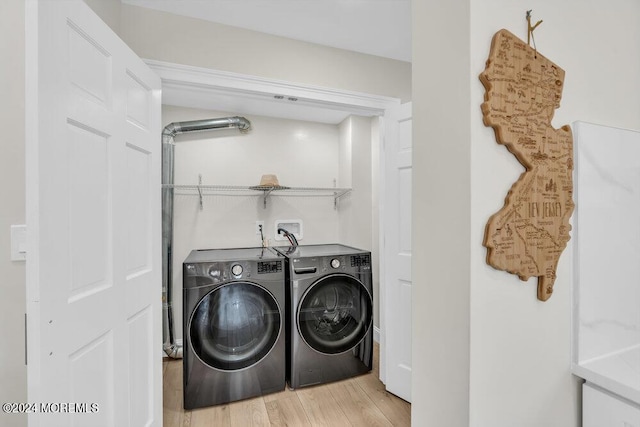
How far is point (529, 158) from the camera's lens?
85 centimetres

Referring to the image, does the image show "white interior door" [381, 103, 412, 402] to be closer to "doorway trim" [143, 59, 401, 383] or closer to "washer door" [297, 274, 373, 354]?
"doorway trim" [143, 59, 401, 383]

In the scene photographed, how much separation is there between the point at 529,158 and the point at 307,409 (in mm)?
1965

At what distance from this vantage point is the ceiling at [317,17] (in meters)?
1.69

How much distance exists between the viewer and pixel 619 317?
3.50ft

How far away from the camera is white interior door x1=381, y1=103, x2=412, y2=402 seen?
2.03 meters

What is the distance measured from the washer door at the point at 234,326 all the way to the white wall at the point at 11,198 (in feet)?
2.88

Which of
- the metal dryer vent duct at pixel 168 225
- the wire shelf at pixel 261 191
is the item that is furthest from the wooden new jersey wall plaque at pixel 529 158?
the metal dryer vent duct at pixel 168 225

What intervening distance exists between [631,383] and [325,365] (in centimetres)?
175

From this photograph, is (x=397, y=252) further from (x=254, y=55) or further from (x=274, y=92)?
(x=254, y=55)

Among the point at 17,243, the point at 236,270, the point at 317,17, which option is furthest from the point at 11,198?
the point at 317,17

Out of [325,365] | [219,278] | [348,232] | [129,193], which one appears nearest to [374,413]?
[325,365]

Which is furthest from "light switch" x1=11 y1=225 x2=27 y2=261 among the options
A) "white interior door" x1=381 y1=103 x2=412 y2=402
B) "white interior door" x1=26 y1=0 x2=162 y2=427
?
"white interior door" x1=381 y1=103 x2=412 y2=402

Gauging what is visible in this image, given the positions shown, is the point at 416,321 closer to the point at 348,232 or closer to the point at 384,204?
the point at 384,204

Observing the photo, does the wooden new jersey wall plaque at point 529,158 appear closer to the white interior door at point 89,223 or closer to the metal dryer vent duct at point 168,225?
the white interior door at point 89,223
